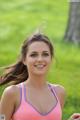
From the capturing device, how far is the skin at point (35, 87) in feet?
13.1

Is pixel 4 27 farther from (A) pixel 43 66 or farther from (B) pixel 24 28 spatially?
(A) pixel 43 66

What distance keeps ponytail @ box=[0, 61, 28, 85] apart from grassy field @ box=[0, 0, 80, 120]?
4282 millimetres

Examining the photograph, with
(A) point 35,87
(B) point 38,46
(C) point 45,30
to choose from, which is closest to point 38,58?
(B) point 38,46

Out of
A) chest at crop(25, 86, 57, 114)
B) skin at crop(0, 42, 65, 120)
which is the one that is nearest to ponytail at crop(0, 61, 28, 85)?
skin at crop(0, 42, 65, 120)

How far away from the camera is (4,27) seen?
10789 millimetres

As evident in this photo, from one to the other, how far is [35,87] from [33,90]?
1.2 inches

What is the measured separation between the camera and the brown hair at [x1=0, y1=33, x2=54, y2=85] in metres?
4.23

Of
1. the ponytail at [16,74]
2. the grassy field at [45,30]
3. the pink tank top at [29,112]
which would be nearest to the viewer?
the pink tank top at [29,112]

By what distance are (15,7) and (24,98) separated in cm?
732

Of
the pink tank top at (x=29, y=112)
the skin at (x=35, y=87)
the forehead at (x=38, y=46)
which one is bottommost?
the pink tank top at (x=29, y=112)

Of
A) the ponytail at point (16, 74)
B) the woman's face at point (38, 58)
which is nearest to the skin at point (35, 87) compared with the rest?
the woman's face at point (38, 58)

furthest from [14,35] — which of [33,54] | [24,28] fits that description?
[33,54]

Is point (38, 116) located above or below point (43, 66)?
below

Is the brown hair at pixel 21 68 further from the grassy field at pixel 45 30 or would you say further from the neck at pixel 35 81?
the grassy field at pixel 45 30
